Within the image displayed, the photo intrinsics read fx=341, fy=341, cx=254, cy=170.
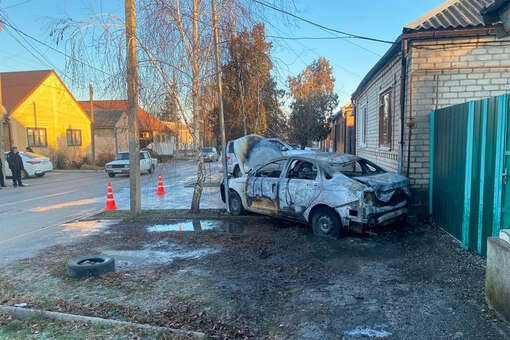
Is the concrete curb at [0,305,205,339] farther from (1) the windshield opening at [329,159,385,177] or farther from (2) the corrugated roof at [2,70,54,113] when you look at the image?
(2) the corrugated roof at [2,70,54,113]

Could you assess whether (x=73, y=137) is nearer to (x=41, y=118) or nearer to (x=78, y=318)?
(x=41, y=118)

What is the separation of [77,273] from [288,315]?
3017 mm

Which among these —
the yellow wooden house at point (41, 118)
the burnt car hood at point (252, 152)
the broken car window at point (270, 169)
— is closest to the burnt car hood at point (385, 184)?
the broken car window at point (270, 169)

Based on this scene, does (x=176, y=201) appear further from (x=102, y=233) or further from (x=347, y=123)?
(x=347, y=123)

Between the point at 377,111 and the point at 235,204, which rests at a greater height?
the point at 377,111

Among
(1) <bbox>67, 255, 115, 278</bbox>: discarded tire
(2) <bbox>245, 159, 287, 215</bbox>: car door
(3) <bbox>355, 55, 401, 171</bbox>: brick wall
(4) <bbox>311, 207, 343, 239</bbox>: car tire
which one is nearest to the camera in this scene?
(1) <bbox>67, 255, 115, 278</bbox>: discarded tire

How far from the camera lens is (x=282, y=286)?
4.27 metres

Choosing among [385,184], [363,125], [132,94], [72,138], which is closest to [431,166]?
[385,184]

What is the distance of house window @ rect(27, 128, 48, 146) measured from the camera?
26.5 meters

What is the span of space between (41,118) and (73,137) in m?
3.86

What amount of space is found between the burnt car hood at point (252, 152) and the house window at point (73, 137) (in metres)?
26.3

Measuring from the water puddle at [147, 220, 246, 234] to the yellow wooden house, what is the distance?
→ 71.4ft

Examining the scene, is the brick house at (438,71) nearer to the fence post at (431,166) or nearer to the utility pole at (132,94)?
the fence post at (431,166)

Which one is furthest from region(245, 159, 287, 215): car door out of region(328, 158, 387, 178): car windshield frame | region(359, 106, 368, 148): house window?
region(359, 106, 368, 148): house window
